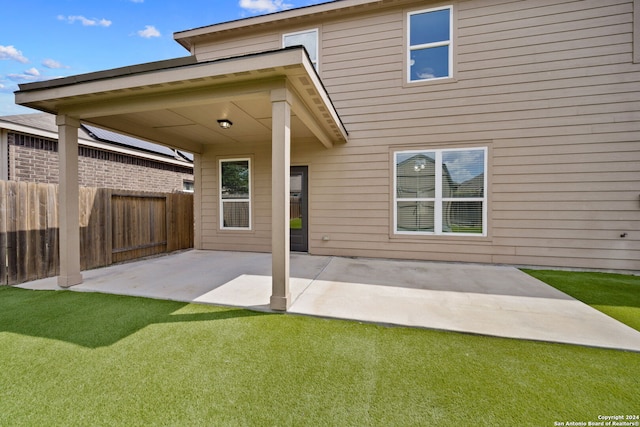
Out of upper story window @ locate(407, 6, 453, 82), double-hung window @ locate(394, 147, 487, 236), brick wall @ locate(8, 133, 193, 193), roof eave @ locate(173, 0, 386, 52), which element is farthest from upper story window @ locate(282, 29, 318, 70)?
brick wall @ locate(8, 133, 193, 193)

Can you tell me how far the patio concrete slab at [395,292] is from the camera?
8.86ft

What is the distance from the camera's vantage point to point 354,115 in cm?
584

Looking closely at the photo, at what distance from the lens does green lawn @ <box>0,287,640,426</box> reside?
5.41ft

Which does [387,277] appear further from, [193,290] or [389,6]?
[389,6]

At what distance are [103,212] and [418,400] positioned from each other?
600 cm

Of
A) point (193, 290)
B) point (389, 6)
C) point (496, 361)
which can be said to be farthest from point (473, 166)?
point (193, 290)

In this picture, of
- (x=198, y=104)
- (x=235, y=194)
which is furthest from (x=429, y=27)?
(x=235, y=194)

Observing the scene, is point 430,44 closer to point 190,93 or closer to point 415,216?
point 415,216

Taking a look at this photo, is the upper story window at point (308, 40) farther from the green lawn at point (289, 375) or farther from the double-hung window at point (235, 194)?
the green lawn at point (289, 375)

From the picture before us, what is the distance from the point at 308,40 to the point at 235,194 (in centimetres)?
392

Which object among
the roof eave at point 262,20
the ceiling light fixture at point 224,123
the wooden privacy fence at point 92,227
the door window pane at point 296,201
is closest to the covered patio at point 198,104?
the ceiling light fixture at point 224,123

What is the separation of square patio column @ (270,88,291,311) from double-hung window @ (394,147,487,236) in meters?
3.20

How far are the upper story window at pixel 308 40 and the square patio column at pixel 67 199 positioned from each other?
4.45 m

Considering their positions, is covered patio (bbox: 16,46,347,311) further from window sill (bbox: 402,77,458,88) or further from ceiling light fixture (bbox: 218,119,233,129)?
window sill (bbox: 402,77,458,88)
